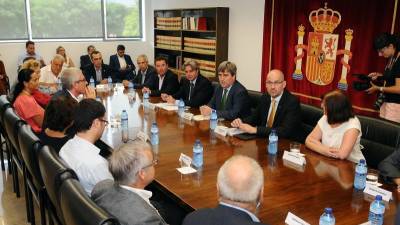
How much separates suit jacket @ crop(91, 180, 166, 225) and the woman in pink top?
2.19m

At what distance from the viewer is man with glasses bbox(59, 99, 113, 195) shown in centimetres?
213

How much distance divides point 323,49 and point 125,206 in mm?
4509

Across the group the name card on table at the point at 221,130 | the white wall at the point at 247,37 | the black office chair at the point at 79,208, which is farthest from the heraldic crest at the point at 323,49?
the black office chair at the point at 79,208

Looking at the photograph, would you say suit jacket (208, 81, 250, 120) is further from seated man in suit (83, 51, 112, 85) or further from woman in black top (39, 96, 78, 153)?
seated man in suit (83, 51, 112, 85)

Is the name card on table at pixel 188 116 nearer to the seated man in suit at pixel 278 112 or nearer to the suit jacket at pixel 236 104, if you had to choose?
the suit jacket at pixel 236 104

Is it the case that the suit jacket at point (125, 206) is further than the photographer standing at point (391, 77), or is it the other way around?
the photographer standing at point (391, 77)

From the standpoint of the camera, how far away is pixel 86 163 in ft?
7.03

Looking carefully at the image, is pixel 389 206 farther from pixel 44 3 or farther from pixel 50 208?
pixel 44 3

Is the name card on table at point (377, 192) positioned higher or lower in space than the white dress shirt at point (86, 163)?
lower

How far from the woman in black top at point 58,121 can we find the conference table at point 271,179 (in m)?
0.35

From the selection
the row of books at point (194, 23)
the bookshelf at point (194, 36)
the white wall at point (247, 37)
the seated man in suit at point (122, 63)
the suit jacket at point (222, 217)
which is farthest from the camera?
the seated man in suit at point (122, 63)

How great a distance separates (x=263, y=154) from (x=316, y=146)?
39 cm

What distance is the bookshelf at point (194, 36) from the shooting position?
23.1 ft

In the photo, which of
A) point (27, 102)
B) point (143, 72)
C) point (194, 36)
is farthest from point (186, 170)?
point (194, 36)
